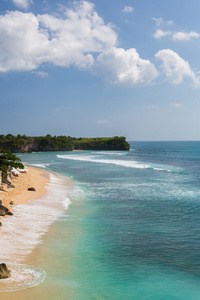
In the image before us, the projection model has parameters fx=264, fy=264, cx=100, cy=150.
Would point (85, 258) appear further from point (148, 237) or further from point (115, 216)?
point (115, 216)

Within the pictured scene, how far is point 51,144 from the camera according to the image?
6107 inches

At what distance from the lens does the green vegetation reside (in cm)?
14100

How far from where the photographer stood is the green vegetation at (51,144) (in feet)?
463

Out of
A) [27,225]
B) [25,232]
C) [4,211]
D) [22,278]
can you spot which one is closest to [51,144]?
[4,211]

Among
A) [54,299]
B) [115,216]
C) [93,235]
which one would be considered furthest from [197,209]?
[54,299]

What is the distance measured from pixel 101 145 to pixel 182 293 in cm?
15995

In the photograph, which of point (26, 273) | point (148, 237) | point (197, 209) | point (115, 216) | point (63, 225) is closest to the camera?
point (26, 273)

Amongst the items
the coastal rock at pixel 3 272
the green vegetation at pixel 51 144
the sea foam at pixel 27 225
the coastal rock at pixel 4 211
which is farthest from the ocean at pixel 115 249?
the green vegetation at pixel 51 144

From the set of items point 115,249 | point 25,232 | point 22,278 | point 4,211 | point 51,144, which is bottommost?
point 115,249

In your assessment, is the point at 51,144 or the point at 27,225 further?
the point at 51,144

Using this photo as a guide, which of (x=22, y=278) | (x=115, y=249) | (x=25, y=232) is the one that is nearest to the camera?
(x=22, y=278)

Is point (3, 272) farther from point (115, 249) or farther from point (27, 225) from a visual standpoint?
point (27, 225)

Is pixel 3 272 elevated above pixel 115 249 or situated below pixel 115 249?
above

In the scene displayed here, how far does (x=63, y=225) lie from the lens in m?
18.4
